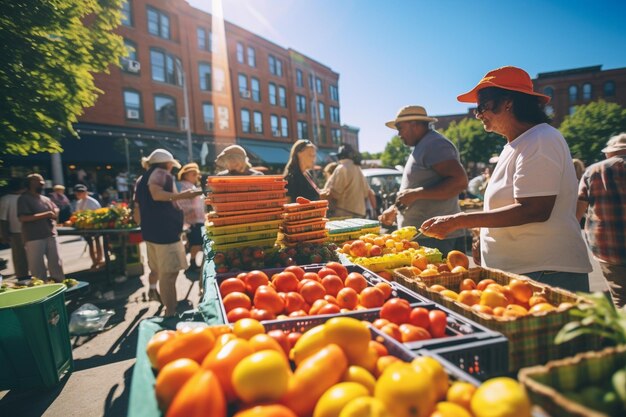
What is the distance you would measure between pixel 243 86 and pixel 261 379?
32.7 meters

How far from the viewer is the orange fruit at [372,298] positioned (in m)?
1.95

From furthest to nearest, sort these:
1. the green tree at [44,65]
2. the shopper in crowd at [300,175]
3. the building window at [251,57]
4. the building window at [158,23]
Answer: the building window at [251,57]
the building window at [158,23]
the shopper in crowd at [300,175]
the green tree at [44,65]

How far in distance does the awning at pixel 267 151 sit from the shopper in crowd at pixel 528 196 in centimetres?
2723

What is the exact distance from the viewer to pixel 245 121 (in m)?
31.0

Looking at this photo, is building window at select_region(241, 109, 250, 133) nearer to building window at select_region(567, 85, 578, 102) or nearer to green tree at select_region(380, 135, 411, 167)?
green tree at select_region(380, 135, 411, 167)

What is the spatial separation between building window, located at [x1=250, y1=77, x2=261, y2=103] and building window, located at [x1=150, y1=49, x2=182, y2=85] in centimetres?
796

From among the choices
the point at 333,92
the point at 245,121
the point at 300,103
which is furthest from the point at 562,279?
the point at 333,92

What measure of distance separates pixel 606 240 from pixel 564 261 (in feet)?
6.24

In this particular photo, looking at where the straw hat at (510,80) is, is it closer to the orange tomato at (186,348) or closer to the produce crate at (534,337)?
the produce crate at (534,337)

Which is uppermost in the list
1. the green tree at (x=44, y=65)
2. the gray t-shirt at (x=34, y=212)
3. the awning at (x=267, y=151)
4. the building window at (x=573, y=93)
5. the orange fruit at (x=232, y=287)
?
the building window at (x=573, y=93)

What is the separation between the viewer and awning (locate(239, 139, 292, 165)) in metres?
30.0

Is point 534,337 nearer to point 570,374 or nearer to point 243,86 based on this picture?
point 570,374

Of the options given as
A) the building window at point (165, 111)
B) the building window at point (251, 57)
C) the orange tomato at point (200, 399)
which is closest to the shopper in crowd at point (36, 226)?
the orange tomato at point (200, 399)

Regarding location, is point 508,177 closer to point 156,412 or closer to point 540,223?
point 540,223
